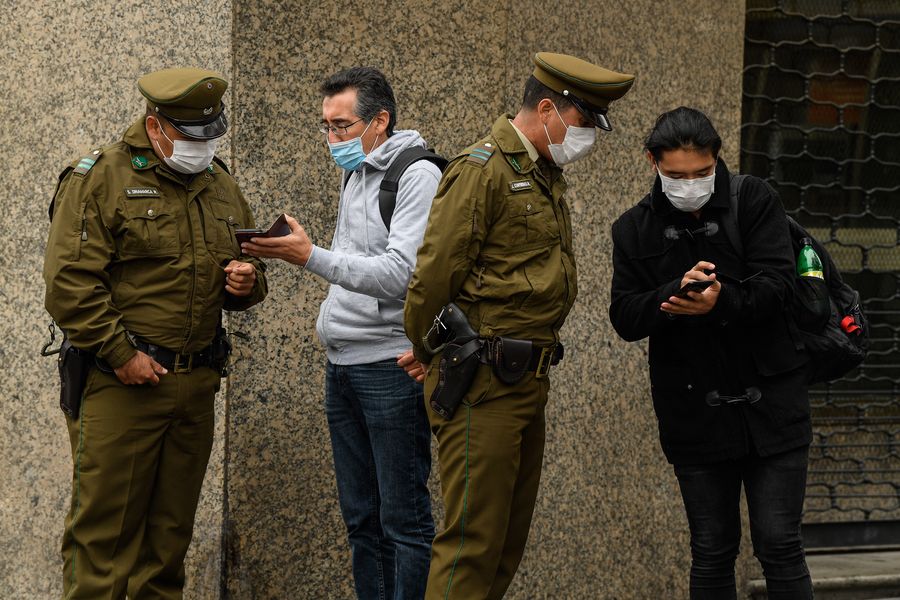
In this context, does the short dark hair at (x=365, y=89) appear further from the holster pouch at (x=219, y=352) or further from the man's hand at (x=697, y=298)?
the man's hand at (x=697, y=298)

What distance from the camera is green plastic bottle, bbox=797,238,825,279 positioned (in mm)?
3852

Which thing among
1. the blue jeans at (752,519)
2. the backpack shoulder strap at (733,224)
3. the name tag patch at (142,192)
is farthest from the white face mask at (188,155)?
the blue jeans at (752,519)

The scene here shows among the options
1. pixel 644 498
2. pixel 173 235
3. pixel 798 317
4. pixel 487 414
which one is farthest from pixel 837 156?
pixel 173 235

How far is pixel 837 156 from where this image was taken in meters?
5.96

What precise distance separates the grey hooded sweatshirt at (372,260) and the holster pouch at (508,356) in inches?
17.2

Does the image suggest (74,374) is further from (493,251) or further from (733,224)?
(733,224)

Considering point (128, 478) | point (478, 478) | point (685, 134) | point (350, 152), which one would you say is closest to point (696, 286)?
point (685, 134)

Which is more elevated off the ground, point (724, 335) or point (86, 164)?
point (86, 164)

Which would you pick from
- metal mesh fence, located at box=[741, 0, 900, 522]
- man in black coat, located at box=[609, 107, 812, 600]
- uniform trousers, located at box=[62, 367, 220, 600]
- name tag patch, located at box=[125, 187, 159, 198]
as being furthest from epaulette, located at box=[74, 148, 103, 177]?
metal mesh fence, located at box=[741, 0, 900, 522]

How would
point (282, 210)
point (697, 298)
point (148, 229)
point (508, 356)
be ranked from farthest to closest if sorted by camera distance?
point (282, 210) → point (148, 229) → point (697, 298) → point (508, 356)

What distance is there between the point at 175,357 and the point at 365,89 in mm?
1084

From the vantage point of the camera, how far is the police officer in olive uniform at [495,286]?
351 centimetres

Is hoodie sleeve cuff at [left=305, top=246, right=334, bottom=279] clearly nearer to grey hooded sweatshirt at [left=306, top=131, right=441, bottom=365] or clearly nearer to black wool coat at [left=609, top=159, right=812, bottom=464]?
grey hooded sweatshirt at [left=306, top=131, right=441, bottom=365]

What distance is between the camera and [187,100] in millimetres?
3734
